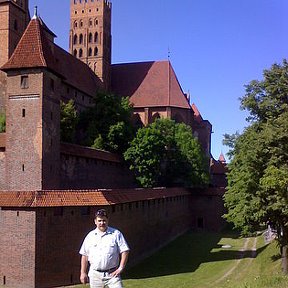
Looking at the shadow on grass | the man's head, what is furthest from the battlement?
the man's head

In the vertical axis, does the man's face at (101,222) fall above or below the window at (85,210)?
above

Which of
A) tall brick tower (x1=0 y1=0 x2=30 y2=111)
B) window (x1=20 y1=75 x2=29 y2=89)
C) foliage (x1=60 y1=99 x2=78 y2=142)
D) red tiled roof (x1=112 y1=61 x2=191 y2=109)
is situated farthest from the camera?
red tiled roof (x1=112 y1=61 x2=191 y2=109)

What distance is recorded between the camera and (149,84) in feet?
196

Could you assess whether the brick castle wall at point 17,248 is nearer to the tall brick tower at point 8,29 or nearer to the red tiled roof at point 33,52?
the red tiled roof at point 33,52

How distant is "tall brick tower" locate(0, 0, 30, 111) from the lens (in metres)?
37.2

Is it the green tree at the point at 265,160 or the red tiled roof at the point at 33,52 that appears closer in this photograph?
the green tree at the point at 265,160

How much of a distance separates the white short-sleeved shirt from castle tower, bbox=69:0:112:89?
54625 millimetres

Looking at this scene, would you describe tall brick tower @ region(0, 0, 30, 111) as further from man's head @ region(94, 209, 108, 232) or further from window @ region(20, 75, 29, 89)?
man's head @ region(94, 209, 108, 232)

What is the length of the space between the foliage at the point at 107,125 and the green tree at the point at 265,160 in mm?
16923

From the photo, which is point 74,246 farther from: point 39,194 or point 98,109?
point 98,109

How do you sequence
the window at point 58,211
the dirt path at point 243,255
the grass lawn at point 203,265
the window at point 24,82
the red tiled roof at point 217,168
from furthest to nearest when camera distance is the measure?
the red tiled roof at point 217,168 → the window at point 24,82 → the dirt path at point 243,255 → the grass lawn at point 203,265 → the window at point 58,211

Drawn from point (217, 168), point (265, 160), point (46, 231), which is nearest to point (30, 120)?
point (46, 231)

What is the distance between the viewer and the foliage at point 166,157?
40.3 metres

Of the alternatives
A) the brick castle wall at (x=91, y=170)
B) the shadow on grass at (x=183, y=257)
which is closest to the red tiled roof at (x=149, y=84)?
the brick castle wall at (x=91, y=170)
